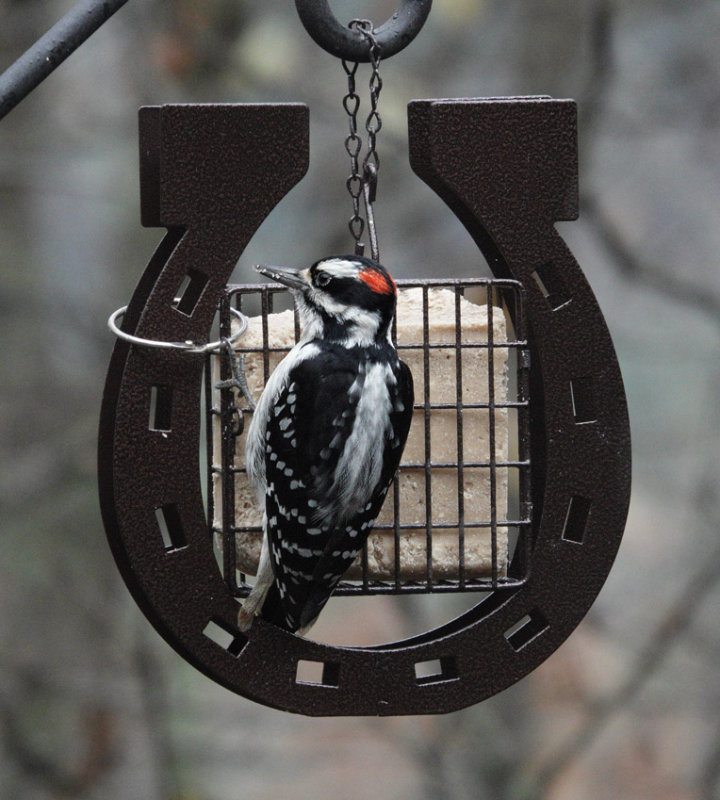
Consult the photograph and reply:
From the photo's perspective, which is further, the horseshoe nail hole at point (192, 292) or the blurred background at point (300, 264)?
the blurred background at point (300, 264)

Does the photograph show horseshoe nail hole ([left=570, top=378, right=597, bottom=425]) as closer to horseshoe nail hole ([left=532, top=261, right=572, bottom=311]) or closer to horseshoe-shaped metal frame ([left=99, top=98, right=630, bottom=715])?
horseshoe-shaped metal frame ([left=99, top=98, right=630, bottom=715])

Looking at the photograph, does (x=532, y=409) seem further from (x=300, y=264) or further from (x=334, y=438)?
(x=300, y=264)

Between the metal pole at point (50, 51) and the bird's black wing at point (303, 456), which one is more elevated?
the metal pole at point (50, 51)

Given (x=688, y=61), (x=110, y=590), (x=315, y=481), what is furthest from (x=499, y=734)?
(x=315, y=481)

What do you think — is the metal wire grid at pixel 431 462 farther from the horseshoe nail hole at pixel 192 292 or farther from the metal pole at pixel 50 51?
the metal pole at pixel 50 51

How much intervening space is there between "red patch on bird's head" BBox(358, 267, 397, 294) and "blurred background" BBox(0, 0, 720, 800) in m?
2.33

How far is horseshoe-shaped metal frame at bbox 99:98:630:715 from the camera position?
238 cm

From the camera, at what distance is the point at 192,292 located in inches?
95.2

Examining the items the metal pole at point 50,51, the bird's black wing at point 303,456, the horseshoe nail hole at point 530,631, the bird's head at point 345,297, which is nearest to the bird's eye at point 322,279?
the bird's head at point 345,297

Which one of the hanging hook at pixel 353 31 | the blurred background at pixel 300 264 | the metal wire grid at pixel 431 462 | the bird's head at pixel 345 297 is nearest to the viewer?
the hanging hook at pixel 353 31

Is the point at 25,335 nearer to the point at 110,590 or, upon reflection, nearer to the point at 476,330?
the point at 110,590

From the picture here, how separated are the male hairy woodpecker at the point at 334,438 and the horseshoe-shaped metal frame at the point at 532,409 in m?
0.11

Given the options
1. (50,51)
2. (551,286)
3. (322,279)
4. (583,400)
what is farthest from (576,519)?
(50,51)

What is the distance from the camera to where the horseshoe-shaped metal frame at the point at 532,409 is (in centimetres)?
238
